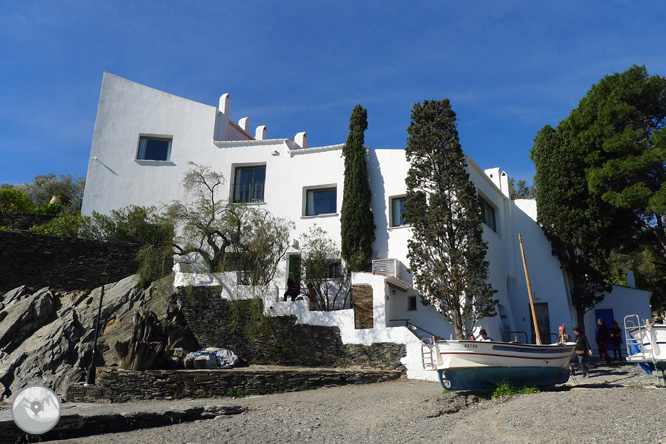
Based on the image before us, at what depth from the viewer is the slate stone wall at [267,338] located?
16.0m

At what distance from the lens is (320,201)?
21.8m

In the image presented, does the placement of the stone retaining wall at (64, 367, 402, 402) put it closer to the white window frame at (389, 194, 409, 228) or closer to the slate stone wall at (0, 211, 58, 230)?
the white window frame at (389, 194, 409, 228)

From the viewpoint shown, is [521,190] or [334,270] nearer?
[334,270]

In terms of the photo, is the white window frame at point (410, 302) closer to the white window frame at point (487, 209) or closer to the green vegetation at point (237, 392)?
the white window frame at point (487, 209)

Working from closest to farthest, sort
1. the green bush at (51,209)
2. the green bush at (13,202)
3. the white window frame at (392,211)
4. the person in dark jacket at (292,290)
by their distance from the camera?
the person in dark jacket at (292,290)
the white window frame at (392,211)
the green bush at (13,202)
the green bush at (51,209)

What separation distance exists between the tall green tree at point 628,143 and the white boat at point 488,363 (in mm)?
11616

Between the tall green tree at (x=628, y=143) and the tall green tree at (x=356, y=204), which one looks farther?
the tall green tree at (x=628, y=143)

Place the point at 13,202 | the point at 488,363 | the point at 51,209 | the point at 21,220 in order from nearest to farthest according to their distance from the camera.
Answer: the point at 488,363 → the point at 21,220 → the point at 13,202 → the point at 51,209

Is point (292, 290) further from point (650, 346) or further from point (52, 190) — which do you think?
point (52, 190)

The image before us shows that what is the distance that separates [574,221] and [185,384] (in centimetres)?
1667

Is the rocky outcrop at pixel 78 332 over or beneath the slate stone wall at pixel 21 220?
beneath

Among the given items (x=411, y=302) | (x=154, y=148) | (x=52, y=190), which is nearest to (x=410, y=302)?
(x=411, y=302)

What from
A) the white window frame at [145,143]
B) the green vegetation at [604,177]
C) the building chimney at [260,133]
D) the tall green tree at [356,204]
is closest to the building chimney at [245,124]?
the building chimney at [260,133]

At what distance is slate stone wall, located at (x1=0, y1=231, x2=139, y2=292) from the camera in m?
19.2
